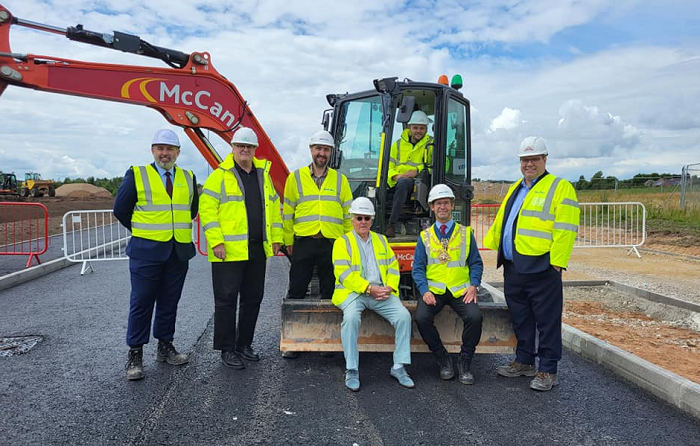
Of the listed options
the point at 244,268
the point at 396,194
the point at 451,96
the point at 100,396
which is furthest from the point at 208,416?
the point at 451,96

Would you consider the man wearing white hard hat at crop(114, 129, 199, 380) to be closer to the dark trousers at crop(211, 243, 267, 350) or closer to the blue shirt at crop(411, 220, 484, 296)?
the dark trousers at crop(211, 243, 267, 350)

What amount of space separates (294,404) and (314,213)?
1.83 metres

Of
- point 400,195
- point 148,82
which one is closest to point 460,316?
point 400,195

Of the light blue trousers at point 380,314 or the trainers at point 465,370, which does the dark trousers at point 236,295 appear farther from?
the trainers at point 465,370

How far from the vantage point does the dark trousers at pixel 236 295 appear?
4648mm

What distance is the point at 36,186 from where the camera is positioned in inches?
1581

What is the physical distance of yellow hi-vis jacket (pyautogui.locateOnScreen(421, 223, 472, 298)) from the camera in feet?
14.9

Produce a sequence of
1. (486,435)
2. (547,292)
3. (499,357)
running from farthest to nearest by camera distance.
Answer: (499,357) → (547,292) → (486,435)

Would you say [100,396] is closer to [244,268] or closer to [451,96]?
[244,268]

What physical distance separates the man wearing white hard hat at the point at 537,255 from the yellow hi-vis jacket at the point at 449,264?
37 cm

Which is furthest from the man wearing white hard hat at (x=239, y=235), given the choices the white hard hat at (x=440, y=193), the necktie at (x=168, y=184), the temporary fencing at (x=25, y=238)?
the temporary fencing at (x=25, y=238)

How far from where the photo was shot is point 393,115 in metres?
5.40

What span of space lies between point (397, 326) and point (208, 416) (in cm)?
171

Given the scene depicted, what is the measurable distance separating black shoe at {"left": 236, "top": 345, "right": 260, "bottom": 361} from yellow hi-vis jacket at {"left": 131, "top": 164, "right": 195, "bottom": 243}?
1192mm
